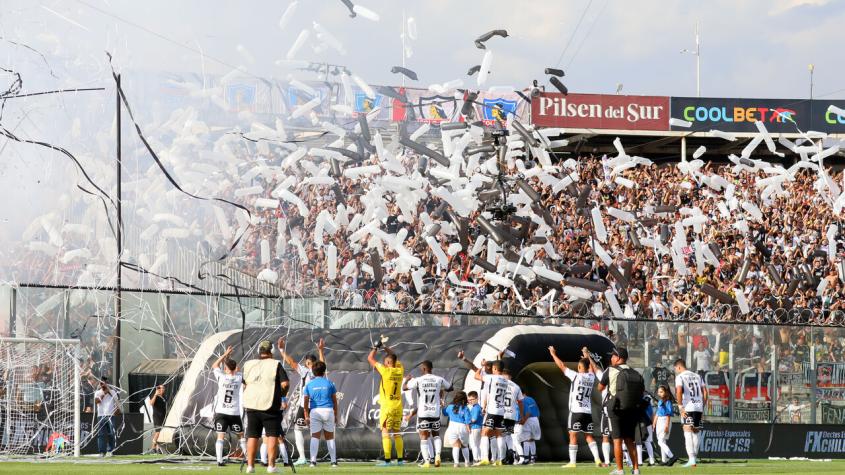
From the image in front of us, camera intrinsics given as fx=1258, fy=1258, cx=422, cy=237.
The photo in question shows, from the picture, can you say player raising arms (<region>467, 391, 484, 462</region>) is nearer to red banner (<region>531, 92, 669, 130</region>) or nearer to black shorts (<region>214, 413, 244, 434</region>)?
black shorts (<region>214, 413, 244, 434</region>)

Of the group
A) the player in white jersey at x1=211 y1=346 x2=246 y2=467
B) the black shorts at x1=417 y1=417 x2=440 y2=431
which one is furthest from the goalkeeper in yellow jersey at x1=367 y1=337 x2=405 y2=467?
the player in white jersey at x1=211 y1=346 x2=246 y2=467

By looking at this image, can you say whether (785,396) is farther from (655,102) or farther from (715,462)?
(655,102)

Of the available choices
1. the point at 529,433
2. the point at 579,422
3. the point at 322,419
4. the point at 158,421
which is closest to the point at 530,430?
the point at 529,433

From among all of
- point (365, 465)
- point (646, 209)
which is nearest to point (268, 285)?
point (365, 465)

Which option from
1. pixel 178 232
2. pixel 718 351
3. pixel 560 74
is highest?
pixel 560 74

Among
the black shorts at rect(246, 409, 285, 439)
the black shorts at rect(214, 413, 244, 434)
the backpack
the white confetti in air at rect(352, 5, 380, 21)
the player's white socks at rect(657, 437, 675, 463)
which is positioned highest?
the white confetti in air at rect(352, 5, 380, 21)

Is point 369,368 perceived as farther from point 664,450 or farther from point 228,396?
point 664,450

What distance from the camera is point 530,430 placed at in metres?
20.9

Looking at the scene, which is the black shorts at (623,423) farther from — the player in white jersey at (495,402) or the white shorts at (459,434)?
the white shorts at (459,434)

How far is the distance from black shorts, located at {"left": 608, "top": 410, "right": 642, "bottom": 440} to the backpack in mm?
68

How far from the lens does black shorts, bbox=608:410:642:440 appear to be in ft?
52.3

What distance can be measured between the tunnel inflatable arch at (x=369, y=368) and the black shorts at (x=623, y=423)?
4.60 meters

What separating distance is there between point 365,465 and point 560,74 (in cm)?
1224

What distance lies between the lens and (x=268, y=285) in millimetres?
25094
